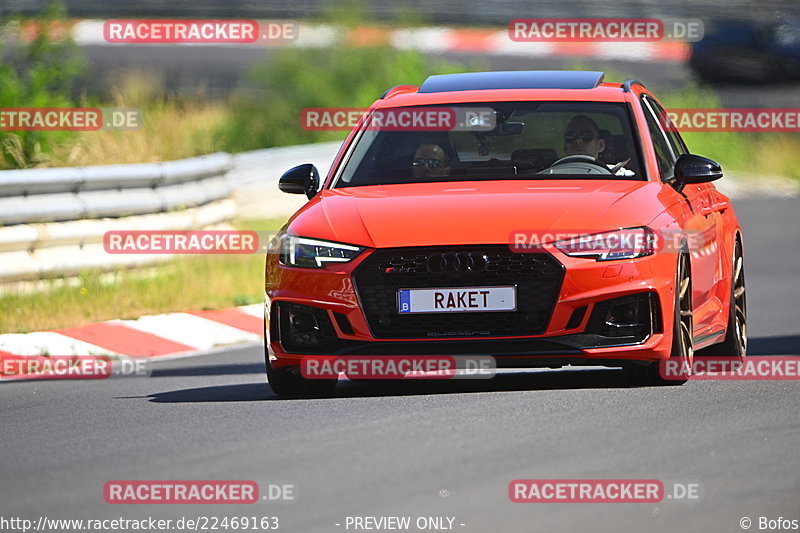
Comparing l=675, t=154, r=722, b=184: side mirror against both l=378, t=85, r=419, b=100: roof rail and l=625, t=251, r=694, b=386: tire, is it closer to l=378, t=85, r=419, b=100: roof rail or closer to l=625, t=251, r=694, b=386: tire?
l=625, t=251, r=694, b=386: tire

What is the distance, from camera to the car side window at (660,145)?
9727 mm

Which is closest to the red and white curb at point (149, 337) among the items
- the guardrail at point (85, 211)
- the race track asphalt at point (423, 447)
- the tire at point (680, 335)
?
the guardrail at point (85, 211)

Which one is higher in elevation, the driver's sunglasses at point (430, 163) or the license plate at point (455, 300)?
the driver's sunglasses at point (430, 163)

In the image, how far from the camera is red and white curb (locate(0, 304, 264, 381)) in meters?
11.8

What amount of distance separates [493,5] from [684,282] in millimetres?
31461

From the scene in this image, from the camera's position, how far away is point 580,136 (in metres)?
9.82

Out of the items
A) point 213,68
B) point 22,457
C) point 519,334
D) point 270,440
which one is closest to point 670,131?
point 519,334

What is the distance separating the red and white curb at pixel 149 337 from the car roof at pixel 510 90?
9.12 feet

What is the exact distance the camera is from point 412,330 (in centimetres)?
852

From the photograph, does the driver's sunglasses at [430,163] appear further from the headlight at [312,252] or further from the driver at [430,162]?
the headlight at [312,252]

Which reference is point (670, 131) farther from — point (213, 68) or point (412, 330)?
point (213, 68)

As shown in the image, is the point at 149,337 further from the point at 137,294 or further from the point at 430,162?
the point at 430,162

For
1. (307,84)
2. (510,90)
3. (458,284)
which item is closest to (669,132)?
(510,90)

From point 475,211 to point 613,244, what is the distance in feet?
2.27
